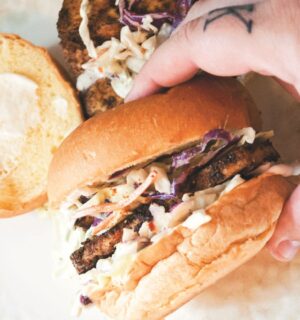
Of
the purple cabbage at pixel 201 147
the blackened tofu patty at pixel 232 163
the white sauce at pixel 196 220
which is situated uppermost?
the purple cabbage at pixel 201 147

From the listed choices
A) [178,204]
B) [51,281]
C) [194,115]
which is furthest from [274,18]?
[51,281]

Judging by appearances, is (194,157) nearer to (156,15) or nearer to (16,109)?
(156,15)

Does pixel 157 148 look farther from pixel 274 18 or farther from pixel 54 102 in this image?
pixel 54 102

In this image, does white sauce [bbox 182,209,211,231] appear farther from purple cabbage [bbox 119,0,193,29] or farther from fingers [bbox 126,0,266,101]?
purple cabbage [bbox 119,0,193,29]

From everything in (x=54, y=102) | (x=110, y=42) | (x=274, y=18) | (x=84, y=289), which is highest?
(x=274, y=18)

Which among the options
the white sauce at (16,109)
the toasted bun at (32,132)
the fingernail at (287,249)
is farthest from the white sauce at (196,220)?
the white sauce at (16,109)

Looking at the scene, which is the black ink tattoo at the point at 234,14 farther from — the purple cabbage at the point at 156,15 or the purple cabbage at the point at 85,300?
the purple cabbage at the point at 85,300

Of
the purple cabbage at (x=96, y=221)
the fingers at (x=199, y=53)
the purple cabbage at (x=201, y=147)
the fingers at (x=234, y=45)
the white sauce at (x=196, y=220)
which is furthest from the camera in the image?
the purple cabbage at (x=96, y=221)

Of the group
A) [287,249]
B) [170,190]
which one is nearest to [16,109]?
[170,190]
